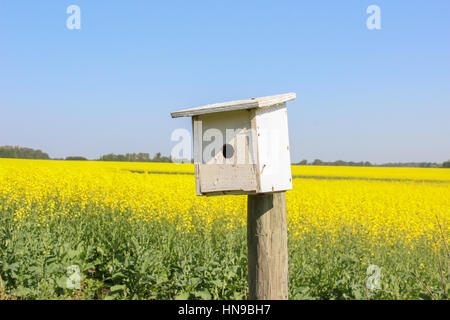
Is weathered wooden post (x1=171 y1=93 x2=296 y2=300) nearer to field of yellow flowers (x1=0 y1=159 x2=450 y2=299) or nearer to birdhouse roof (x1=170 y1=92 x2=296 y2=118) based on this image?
birdhouse roof (x1=170 y1=92 x2=296 y2=118)

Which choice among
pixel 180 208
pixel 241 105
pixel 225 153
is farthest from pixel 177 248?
pixel 241 105

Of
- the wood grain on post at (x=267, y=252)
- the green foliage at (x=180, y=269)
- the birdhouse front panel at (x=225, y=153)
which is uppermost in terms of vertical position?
the birdhouse front panel at (x=225, y=153)

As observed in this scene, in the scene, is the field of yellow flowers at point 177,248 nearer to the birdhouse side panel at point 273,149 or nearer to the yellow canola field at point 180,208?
the yellow canola field at point 180,208

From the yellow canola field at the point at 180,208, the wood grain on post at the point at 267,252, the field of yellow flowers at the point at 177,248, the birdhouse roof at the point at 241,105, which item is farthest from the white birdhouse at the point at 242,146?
the yellow canola field at the point at 180,208

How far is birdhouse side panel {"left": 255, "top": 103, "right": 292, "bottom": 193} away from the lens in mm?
3400

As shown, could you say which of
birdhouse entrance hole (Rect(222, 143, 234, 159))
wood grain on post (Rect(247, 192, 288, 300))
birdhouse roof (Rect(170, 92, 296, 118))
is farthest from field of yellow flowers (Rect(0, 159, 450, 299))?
birdhouse roof (Rect(170, 92, 296, 118))

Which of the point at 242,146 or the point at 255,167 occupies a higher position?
the point at 242,146

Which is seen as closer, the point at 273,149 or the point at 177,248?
the point at 273,149

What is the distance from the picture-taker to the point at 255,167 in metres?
3.37

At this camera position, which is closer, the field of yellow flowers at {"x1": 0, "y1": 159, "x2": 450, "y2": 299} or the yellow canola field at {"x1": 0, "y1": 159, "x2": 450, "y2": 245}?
the field of yellow flowers at {"x1": 0, "y1": 159, "x2": 450, "y2": 299}

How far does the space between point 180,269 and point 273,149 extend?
75.1 inches

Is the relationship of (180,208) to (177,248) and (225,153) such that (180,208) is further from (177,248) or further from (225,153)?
(225,153)

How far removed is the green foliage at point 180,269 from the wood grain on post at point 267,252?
3.37 feet

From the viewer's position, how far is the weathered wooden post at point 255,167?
3.29 metres
